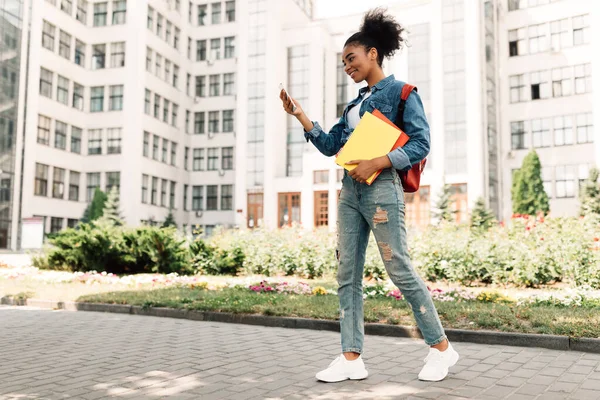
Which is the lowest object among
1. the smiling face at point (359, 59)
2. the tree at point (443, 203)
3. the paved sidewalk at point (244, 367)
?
the paved sidewalk at point (244, 367)

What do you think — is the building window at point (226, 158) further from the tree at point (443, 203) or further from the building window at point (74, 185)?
the tree at point (443, 203)

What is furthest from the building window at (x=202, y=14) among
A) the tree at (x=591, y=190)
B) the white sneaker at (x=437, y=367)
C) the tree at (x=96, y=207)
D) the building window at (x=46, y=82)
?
the white sneaker at (x=437, y=367)

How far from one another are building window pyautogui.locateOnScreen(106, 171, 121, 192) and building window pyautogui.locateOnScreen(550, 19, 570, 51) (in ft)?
119

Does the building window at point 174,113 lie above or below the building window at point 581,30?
below

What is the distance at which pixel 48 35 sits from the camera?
1812 inches

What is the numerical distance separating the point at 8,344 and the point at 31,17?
4415 cm

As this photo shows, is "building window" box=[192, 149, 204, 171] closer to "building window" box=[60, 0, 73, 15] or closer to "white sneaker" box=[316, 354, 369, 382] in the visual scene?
"building window" box=[60, 0, 73, 15]

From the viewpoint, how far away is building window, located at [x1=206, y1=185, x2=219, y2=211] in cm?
5725

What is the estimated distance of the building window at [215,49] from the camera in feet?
192

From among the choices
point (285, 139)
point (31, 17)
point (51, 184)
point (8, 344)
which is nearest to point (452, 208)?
point (285, 139)

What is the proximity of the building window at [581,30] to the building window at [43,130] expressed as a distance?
40.6 meters

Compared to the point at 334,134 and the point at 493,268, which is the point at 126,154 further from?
the point at 334,134

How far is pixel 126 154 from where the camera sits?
49.2 metres

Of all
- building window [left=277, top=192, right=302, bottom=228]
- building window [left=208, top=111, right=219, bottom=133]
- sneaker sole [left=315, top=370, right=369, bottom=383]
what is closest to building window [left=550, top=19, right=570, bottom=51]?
building window [left=277, top=192, right=302, bottom=228]
